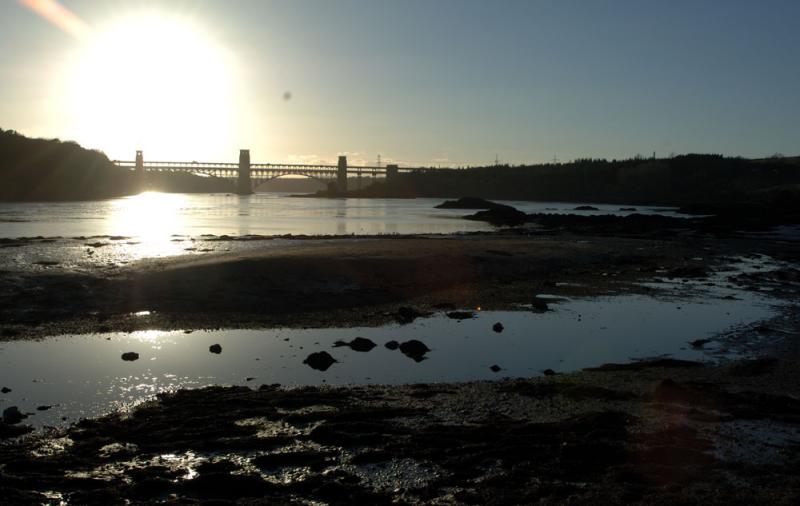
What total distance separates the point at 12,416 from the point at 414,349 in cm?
622

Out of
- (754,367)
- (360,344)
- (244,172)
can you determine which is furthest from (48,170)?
(754,367)

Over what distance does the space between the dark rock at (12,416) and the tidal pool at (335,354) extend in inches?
5.4

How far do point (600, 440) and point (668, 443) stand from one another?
0.70 meters

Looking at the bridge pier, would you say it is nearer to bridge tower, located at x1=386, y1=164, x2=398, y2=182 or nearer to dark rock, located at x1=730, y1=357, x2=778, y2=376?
bridge tower, located at x1=386, y1=164, x2=398, y2=182

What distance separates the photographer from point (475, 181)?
184 m

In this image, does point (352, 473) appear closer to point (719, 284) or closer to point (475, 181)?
point (719, 284)

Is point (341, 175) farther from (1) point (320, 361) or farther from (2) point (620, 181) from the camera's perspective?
(1) point (320, 361)

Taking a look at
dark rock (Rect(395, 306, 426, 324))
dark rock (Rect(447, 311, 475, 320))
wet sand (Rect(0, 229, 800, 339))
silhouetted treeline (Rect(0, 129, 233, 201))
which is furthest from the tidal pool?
silhouetted treeline (Rect(0, 129, 233, 201))

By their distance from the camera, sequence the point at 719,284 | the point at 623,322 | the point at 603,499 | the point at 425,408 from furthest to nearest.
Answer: the point at 719,284 < the point at 623,322 < the point at 425,408 < the point at 603,499

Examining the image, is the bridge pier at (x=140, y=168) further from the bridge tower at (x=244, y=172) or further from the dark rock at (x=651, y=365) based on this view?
the dark rock at (x=651, y=365)

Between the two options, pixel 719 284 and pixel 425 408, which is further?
pixel 719 284

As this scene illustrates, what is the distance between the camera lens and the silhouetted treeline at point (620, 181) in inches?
5089

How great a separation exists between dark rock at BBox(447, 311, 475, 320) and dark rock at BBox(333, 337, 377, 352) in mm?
3384

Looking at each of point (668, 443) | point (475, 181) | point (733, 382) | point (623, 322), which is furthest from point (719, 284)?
point (475, 181)
